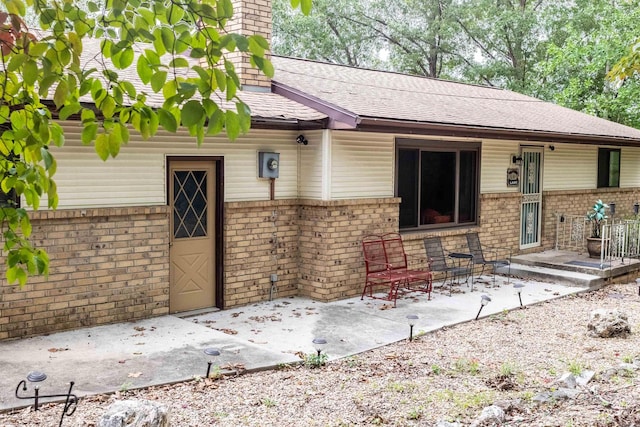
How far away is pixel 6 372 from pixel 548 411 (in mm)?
4962

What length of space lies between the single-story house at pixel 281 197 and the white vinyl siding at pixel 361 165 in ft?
0.08

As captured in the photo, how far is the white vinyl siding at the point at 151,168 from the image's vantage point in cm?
793

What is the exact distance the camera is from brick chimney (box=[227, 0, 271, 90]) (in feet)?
35.0

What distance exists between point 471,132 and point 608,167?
722 cm

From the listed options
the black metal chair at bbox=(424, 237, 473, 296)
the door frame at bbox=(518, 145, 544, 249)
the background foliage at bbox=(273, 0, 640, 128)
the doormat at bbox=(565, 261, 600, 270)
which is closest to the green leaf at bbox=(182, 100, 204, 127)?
the black metal chair at bbox=(424, 237, 473, 296)

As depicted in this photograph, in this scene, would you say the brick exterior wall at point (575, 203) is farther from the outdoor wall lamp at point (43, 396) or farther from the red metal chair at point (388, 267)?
the outdoor wall lamp at point (43, 396)

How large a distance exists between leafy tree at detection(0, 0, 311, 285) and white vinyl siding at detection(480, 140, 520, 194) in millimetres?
10918

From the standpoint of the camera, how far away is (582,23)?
25.5 metres

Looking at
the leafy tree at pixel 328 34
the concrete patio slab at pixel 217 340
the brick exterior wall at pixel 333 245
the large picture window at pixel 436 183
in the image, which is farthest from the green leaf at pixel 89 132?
the leafy tree at pixel 328 34

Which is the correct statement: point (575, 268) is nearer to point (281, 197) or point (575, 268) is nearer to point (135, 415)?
point (281, 197)

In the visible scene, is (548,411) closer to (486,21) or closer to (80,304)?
(80,304)

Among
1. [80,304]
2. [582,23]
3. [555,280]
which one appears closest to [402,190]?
[555,280]

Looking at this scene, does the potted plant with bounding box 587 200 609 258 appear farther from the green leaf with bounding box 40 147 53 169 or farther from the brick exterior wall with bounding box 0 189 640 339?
the green leaf with bounding box 40 147 53 169

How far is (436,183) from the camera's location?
12102mm
